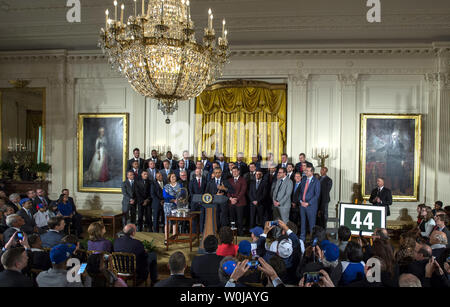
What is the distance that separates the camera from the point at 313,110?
10.4 m

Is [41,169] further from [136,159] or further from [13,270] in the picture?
[13,270]

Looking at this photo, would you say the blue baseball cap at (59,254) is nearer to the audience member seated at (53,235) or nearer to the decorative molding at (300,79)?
the audience member seated at (53,235)

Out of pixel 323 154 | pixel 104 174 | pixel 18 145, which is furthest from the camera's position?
pixel 18 145

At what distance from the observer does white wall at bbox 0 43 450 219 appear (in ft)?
32.7

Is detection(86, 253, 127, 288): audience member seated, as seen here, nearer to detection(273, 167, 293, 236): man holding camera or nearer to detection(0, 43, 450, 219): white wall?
detection(273, 167, 293, 236): man holding camera

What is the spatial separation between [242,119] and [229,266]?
7819 mm

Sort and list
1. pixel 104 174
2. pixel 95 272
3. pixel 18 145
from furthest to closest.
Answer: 1. pixel 18 145
2. pixel 104 174
3. pixel 95 272

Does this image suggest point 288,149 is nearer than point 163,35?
No

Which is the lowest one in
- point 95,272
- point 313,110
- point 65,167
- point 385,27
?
point 95,272

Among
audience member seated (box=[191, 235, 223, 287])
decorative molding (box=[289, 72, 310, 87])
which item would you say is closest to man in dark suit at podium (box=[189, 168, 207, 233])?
decorative molding (box=[289, 72, 310, 87])

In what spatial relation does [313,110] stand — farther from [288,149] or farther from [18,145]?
[18,145]

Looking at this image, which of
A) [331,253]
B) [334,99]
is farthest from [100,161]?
[331,253]
